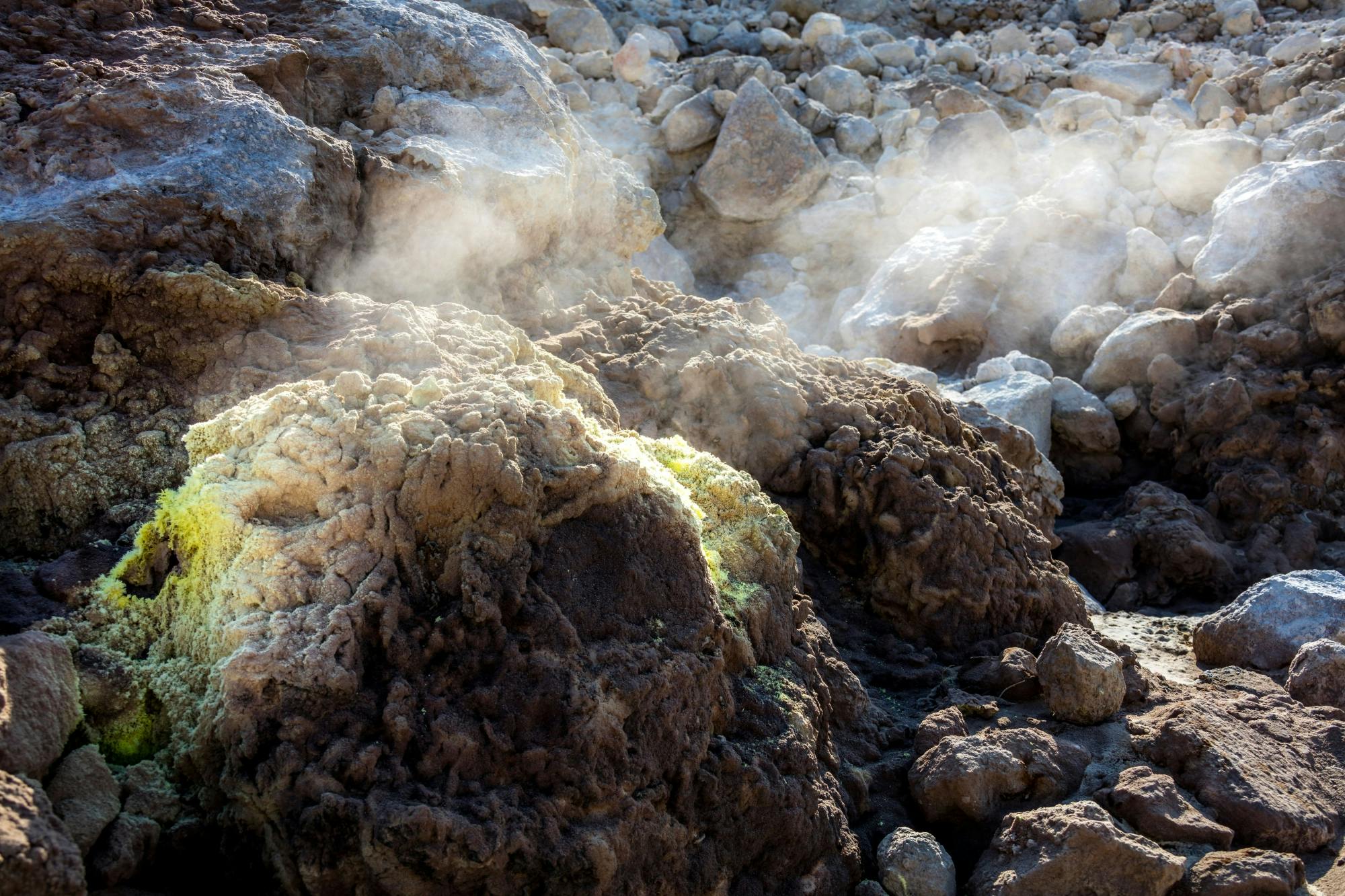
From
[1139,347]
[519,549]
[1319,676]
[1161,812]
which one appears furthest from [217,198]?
[1139,347]

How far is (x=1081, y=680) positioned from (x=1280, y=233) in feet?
11.9

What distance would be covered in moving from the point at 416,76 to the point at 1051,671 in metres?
2.62

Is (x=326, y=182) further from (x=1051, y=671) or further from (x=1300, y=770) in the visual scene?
(x=1300, y=770)

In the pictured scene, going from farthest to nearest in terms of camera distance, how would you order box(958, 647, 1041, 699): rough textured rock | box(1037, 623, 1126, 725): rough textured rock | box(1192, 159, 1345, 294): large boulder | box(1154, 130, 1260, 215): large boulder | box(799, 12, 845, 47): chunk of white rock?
box(799, 12, 845, 47): chunk of white rock → box(1154, 130, 1260, 215): large boulder → box(1192, 159, 1345, 294): large boulder → box(958, 647, 1041, 699): rough textured rock → box(1037, 623, 1126, 725): rough textured rock

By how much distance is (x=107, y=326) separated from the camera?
2734 millimetres

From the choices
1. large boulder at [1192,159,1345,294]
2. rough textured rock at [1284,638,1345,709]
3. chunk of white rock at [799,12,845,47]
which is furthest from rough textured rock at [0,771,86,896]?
chunk of white rock at [799,12,845,47]

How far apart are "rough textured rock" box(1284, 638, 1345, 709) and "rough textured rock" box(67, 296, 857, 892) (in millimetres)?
1370

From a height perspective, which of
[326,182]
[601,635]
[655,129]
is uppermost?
[326,182]

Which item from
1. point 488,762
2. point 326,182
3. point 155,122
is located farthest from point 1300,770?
point 155,122

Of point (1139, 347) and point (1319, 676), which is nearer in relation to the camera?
point (1319, 676)

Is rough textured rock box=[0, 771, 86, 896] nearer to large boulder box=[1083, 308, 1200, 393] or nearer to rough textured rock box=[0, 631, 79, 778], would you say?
rough textured rock box=[0, 631, 79, 778]

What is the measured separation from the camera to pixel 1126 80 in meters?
8.02

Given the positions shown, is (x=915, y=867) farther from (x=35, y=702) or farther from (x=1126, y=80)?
(x=1126, y=80)

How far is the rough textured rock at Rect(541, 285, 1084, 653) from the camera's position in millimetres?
3246
